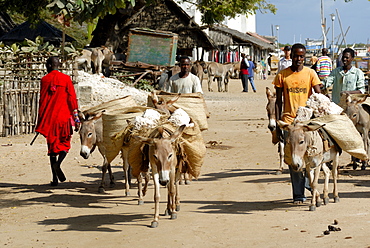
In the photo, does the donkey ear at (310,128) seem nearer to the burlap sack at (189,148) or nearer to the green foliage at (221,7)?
the burlap sack at (189,148)

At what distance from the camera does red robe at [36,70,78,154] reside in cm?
1022

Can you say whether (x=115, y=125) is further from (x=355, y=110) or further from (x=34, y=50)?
(x=34, y=50)

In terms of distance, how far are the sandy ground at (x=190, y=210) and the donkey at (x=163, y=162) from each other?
0.80 ft

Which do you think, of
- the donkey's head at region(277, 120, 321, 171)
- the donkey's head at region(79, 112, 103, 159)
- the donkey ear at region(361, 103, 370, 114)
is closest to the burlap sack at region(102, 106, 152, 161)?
the donkey's head at region(79, 112, 103, 159)

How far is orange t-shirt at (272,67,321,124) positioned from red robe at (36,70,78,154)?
3572mm

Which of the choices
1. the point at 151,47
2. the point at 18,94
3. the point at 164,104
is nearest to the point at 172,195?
the point at 164,104

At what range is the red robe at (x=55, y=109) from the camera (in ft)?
33.5

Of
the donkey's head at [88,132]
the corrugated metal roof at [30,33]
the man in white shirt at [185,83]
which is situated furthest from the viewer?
the corrugated metal roof at [30,33]

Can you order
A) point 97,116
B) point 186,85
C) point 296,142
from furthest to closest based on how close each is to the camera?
point 186,85 → point 97,116 → point 296,142

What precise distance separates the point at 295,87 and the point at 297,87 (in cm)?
3

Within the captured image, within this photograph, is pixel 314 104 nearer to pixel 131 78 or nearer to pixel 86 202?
pixel 86 202

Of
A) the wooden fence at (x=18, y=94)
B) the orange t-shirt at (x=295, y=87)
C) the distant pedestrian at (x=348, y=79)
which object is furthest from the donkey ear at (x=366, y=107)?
the wooden fence at (x=18, y=94)

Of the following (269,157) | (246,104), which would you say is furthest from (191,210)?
(246,104)

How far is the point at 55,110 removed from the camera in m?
10.3
